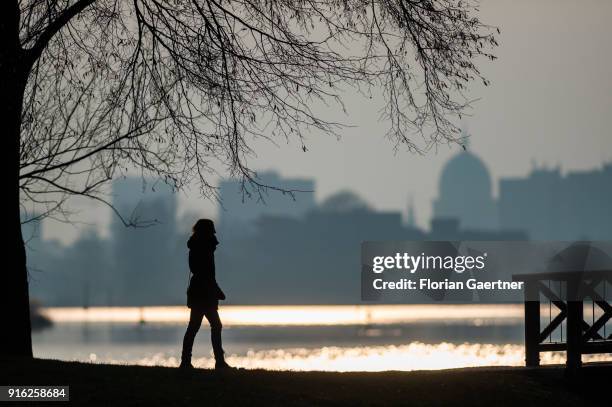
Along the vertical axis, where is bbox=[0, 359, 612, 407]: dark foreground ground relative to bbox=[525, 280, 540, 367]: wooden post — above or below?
below

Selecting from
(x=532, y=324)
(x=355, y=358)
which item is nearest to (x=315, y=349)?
(x=355, y=358)

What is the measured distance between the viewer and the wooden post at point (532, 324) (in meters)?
19.8

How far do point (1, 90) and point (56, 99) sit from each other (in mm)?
1834

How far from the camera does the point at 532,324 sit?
20.0m

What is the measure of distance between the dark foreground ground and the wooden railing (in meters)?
1.22

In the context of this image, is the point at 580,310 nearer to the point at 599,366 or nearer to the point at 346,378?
the point at 599,366

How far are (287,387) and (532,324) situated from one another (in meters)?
6.40

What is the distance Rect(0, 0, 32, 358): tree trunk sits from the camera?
17.7m

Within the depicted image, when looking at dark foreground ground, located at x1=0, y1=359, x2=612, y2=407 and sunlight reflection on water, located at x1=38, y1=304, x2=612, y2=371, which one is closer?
dark foreground ground, located at x1=0, y1=359, x2=612, y2=407

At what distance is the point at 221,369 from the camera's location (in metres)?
16.2

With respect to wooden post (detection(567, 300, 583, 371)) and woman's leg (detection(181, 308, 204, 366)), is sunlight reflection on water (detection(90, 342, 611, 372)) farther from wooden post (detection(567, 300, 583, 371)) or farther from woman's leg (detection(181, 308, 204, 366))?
woman's leg (detection(181, 308, 204, 366))

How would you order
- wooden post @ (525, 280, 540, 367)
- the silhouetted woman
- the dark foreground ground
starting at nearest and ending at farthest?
the dark foreground ground → the silhouetted woman → wooden post @ (525, 280, 540, 367)

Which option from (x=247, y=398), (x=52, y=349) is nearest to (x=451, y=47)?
(x=247, y=398)

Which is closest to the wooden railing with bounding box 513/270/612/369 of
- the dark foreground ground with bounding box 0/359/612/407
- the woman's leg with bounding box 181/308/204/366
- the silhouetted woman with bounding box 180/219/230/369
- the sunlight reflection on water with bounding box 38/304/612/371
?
the dark foreground ground with bounding box 0/359/612/407
